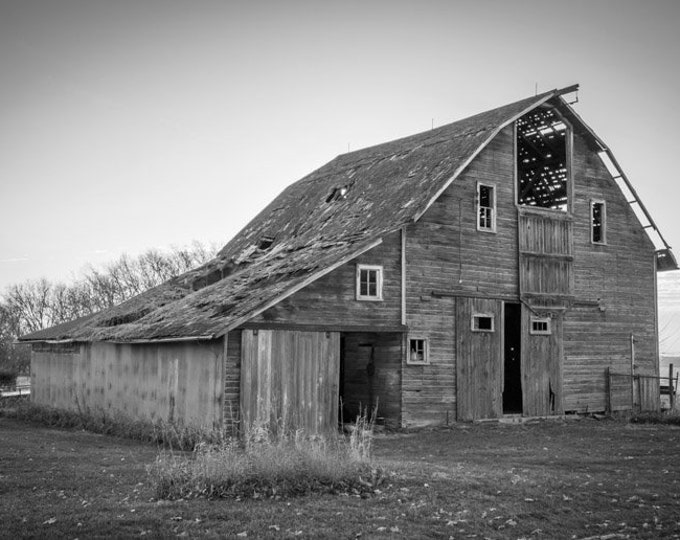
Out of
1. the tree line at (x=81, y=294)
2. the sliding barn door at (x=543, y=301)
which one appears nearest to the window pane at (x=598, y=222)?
the sliding barn door at (x=543, y=301)

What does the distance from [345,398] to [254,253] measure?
7.57 m

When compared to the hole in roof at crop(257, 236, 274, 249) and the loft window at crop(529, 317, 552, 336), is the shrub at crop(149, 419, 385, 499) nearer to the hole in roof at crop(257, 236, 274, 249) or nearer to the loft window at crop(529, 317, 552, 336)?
the loft window at crop(529, 317, 552, 336)

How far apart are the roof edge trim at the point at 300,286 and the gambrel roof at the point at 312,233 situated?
28mm

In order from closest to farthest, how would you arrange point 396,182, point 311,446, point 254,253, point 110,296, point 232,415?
point 311,446
point 232,415
point 396,182
point 254,253
point 110,296

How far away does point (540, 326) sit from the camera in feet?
91.6

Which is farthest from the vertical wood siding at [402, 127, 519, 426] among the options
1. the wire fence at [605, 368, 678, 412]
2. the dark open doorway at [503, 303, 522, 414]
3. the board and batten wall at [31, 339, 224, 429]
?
the board and batten wall at [31, 339, 224, 429]

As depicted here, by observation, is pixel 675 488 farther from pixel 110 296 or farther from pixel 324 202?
pixel 110 296

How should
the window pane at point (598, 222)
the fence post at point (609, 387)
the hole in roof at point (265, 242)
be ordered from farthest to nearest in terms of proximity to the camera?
1. the hole in roof at point (265, 242)
2. the window pane at point (598, 222)
3. the fence post at point (609, 387)

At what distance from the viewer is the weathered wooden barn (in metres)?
22.5

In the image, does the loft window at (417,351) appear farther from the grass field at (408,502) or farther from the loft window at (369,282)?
the grass field at (408,502)

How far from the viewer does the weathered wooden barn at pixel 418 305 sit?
2248cm

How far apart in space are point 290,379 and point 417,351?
4.56 metres

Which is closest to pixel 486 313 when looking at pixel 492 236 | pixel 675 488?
pixel 492 236

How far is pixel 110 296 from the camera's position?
261 ft
